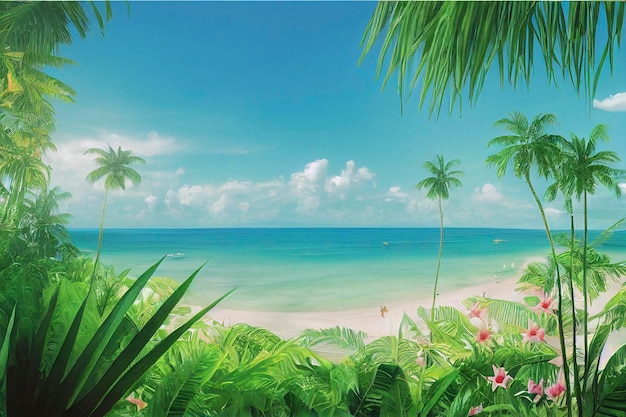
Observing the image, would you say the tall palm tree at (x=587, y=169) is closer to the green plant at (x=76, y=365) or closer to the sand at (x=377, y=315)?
the sand at (x=377, y=315)

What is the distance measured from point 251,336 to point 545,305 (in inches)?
38.1

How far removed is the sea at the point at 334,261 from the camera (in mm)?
1591

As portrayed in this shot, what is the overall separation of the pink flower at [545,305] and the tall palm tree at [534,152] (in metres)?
0.03

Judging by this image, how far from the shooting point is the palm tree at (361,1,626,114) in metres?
1.53

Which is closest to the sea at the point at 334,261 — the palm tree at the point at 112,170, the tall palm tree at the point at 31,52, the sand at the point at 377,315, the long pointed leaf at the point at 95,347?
the sand at the point at 377,315

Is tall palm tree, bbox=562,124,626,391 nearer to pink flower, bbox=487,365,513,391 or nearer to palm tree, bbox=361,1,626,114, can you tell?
palm tree, bbox=361,1,626,114

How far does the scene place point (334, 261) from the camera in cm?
171

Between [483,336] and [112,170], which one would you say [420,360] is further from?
[112,170]

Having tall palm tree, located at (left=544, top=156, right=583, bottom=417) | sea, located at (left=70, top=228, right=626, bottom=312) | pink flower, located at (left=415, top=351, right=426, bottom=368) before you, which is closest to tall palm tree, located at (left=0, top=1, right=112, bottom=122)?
sea, located at (left=70, top=228, right=626, bottom=312)

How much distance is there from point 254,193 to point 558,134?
1.02m

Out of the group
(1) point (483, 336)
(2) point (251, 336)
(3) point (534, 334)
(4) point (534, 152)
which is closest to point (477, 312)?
(1) point (483, 336)

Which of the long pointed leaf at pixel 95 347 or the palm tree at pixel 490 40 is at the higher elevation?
the palm tree at pixel 490 40

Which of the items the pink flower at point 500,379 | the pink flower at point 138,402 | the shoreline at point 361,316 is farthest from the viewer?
the shoreline at point 361,316

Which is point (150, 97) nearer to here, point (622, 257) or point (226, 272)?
point (226, 272)
